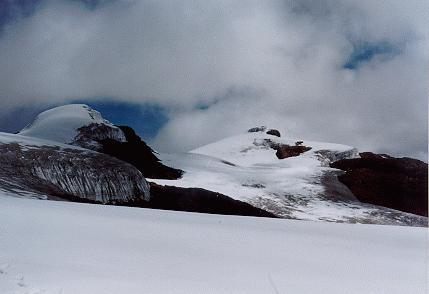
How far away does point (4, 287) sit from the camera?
12.7 ft

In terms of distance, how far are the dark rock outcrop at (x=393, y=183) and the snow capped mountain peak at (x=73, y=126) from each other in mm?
26724

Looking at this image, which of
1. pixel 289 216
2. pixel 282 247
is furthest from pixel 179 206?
pixel 282 247

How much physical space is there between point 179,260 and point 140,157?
3922 cm

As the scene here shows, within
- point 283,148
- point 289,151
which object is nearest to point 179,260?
point 289,151

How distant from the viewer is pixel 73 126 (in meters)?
38.2

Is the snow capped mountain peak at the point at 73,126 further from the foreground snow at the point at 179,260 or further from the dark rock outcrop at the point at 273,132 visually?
the dark rock outcrop at the point at 273,132

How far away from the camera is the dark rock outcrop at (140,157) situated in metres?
40.2

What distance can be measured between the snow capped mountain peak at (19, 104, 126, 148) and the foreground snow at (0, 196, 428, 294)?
29031 mm

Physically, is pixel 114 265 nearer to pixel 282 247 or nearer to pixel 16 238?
pixel 16 238

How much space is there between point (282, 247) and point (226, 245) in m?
1.14

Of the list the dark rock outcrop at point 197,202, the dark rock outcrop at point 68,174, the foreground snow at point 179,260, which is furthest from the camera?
the dark rock outcrop at point 197,202

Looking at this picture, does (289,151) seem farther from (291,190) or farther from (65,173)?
(65,173)

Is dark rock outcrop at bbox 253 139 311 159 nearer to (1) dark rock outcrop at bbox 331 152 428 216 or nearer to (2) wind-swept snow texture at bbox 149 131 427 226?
(2) wind-swept snow texture at bbox 149 131 427 226

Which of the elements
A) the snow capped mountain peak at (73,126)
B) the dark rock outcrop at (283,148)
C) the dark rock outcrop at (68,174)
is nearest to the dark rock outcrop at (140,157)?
the snow capped mountain peak at (73,126)
